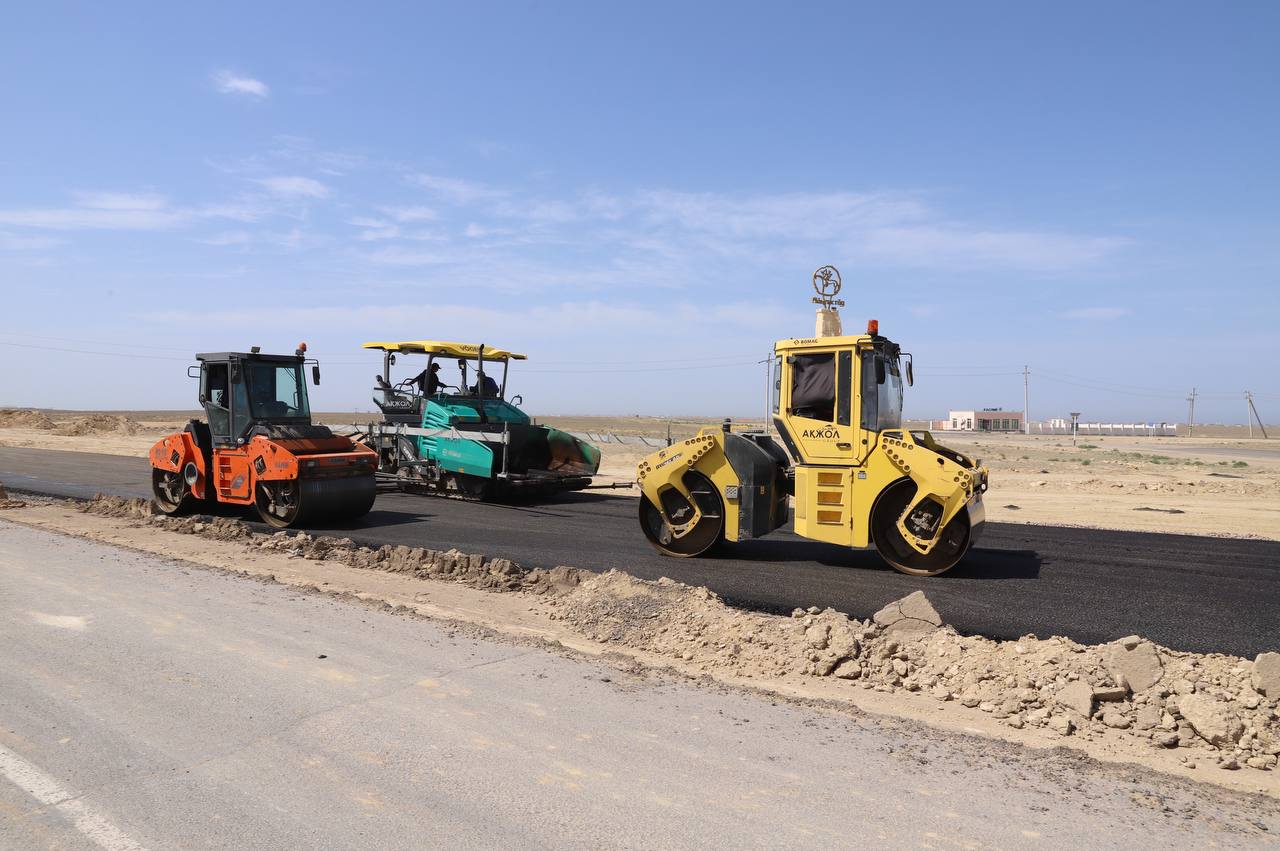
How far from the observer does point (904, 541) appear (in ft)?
31.0

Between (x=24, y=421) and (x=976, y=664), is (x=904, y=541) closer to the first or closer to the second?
(x=976, y=664)

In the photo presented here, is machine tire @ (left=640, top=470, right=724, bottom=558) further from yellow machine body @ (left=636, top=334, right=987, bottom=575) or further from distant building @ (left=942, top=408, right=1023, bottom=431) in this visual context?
distant building @ (left=942, top=408, right=1023, bottom=431)

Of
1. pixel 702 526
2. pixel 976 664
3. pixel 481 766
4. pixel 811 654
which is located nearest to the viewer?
pixel 481 766

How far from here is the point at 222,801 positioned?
4078 millimetres

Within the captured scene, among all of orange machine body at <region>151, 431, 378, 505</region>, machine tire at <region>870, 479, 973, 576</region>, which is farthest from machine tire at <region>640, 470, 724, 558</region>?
orange machine body at <region>151, 431, 378, 505</region>

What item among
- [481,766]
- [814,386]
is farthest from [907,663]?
[814,386]

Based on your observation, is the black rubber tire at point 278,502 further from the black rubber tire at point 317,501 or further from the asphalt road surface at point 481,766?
the asphalt road surface at point 481,766

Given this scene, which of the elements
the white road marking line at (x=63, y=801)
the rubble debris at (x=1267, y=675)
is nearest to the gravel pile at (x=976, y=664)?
the rubble debris at (x=1267, y=675)

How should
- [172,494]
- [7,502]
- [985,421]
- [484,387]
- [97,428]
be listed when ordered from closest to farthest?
1. [172,494]
2. [7,502]
3. [484,387]
4. [97,428]
5. [985,421]

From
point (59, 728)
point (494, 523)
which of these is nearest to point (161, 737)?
point (59, 728)

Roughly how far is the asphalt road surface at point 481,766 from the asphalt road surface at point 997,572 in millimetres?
Result: 2731

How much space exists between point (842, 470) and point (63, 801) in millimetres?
7545

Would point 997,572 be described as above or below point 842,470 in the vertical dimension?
below

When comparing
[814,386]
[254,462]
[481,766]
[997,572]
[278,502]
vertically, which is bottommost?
[481,766]
